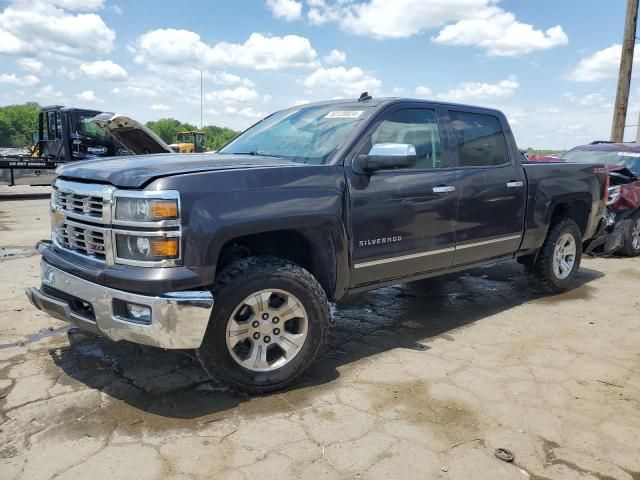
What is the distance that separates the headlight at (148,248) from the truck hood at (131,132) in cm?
182

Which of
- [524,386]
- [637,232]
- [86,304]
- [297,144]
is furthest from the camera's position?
[637,232]

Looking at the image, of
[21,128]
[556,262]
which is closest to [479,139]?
[556,262]

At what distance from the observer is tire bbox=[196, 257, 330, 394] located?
3193mm

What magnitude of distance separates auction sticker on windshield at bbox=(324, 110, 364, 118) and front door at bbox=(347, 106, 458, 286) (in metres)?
0.19

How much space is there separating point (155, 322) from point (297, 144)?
184 cm

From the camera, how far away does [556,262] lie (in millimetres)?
5855

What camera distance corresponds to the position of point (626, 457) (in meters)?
2.80

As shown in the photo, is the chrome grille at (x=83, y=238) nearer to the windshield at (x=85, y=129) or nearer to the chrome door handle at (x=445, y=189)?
the chrome door handle at (x=445, y=189)

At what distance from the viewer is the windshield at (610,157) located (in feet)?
28.9

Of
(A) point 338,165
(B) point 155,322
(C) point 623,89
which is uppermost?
(C) point 623,89

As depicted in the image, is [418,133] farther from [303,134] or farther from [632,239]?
[632,239]

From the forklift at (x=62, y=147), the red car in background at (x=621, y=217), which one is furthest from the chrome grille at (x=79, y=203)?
the forklift at (x=62, y=147)

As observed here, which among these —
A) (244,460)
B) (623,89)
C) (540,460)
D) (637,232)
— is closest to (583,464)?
(540,460)

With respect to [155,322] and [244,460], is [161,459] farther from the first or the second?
[155,322]
